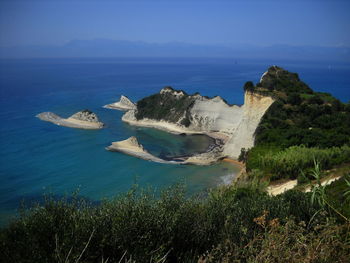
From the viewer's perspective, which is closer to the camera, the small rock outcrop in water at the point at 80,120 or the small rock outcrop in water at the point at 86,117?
the small rock outcrop in water at the point at 80,120

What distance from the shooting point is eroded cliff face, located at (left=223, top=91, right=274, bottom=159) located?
36388mm

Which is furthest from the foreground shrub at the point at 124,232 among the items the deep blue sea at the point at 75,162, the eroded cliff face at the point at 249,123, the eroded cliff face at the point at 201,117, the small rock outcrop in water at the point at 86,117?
the small rock outcrop in water at the point at 86,117

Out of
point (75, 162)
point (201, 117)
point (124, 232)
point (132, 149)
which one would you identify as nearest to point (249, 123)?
point (201, 117)

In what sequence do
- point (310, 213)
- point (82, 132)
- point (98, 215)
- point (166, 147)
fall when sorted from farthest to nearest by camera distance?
point (82, 132) → point (166, 147) → point (310, 213) → point (98, 215)

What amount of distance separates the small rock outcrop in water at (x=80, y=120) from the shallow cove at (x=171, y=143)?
22.5 feet

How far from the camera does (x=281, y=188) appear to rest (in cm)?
2152

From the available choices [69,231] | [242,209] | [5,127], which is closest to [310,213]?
[242,209]

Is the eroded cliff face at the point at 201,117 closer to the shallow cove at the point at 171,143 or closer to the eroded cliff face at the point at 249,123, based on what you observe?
the eroded cliff face at the point at 249,123

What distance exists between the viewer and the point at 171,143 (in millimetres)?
43281

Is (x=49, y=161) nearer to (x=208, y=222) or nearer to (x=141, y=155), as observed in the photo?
(x=141, y=155)

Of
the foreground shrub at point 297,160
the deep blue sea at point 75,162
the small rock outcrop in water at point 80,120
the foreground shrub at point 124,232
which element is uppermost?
the foreground shrub at point 124,232

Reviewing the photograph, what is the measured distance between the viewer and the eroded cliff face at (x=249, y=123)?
119 feet

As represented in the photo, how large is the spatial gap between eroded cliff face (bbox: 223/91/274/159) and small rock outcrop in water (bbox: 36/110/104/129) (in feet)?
72.4

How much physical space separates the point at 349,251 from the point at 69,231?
5.48 meters
